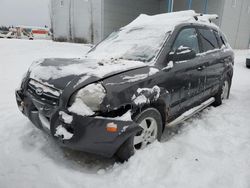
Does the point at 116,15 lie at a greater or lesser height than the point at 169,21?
greater

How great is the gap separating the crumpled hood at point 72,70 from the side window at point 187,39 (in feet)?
2.68

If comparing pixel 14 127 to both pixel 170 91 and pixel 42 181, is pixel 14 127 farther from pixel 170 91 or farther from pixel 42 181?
pixel 170 91

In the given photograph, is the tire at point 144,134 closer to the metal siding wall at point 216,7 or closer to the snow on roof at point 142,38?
the snow on roof at point 142,38

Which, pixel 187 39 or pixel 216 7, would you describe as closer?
pixel 187 39

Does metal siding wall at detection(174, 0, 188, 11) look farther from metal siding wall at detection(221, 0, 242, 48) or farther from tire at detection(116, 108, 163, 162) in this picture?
tire at detection(116, 108, 163, 162)

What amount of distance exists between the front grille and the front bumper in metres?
0.06

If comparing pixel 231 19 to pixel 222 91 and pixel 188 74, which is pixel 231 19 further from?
pixel 188 74

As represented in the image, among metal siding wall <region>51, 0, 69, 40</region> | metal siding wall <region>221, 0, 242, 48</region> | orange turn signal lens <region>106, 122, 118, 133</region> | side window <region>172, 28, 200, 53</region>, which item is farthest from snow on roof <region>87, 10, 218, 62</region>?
metal siding wall <region>51, 0, 69, 40</region>

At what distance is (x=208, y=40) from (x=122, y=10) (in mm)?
13894

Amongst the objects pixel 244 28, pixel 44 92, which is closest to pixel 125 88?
pixel 44 92

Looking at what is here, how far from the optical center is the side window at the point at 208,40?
3.94m

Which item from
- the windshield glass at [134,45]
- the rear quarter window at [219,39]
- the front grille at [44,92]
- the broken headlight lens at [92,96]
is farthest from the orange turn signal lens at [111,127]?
the rear quarter window at [219,39]

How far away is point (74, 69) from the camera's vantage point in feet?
8.07

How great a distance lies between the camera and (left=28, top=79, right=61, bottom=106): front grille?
229 centimetres
